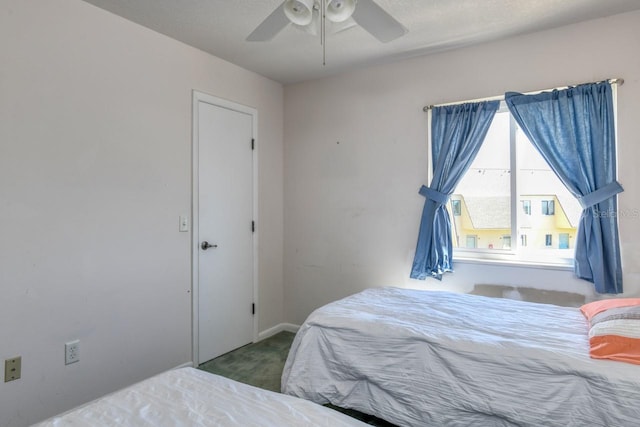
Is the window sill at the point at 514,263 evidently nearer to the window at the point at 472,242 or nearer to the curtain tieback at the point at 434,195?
the window at the point at 472,242

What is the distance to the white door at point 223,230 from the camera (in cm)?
299

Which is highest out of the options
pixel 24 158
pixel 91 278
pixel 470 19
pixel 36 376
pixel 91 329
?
pixel 470 19

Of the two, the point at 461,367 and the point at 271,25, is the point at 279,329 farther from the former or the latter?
the point at 271,25

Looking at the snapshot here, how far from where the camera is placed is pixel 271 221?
3.71 metres

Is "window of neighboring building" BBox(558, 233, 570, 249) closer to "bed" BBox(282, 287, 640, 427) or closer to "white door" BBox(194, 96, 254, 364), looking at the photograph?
"bed" BBox(282, 287, 640, 427)

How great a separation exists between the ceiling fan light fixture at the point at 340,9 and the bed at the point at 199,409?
1554 mm

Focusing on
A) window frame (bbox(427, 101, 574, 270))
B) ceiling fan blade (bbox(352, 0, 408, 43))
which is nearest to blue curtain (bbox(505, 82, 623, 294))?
window frame (bbox(427, 101, 574, 270))

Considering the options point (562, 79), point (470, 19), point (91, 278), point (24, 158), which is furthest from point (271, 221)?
point (562, 79)

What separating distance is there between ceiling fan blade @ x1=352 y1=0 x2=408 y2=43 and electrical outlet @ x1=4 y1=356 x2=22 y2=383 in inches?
97.8

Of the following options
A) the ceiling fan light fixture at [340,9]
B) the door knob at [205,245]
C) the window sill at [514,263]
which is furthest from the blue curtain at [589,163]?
the door knob at [205,245]

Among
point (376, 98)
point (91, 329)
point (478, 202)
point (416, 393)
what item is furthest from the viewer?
point (376, 98)

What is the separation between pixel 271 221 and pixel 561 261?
8.06 feet

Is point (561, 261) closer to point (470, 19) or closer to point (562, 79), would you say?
point (562, 79)

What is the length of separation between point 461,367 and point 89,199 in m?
2.30
